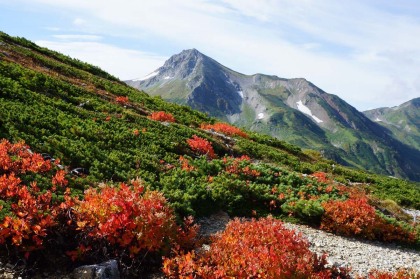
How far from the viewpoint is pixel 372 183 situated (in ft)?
118

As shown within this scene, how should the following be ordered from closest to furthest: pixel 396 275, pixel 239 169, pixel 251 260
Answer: pixel 251 260
pixel 396 275
pixel 239 169

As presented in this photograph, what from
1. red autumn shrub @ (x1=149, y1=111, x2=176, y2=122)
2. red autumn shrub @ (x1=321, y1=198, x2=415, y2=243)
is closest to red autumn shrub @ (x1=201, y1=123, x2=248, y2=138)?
red autumn shrub @ (x1=149, y1=111, x2=176, y2=122)

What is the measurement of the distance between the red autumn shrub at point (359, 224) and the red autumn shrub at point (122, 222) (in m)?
9.99

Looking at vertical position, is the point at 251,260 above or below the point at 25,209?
below

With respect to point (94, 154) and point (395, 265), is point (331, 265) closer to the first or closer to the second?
point (395, 265)

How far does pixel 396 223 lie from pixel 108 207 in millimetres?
15068

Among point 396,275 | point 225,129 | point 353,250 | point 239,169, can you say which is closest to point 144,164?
point 239,169

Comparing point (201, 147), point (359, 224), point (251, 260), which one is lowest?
point (251, 260)

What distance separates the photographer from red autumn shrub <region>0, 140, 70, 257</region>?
9.86 meters

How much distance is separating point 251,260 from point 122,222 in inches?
162

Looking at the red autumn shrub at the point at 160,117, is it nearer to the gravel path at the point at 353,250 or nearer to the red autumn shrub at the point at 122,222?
the gravel path at the point at 353,250

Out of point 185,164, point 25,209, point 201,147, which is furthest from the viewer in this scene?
point 201,147

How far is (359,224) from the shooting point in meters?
18.0

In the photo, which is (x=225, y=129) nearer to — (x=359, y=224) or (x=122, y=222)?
(x=359, y=224)
